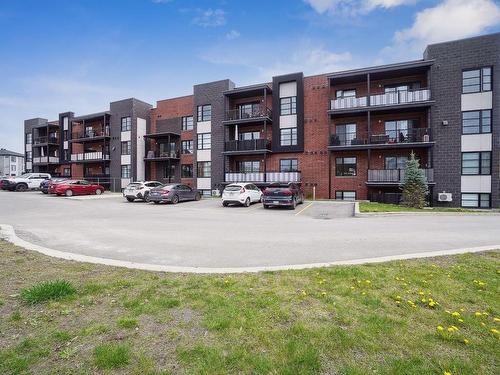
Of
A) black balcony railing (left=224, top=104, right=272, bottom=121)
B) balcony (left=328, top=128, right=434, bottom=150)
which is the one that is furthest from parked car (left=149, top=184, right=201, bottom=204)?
balcony (left=328, top=128, right=434, bottom=150)

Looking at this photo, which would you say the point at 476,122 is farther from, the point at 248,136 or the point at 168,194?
the point at 168,194

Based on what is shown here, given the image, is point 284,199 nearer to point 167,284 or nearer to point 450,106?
point 167,284

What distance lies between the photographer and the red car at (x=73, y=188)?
26625 mm

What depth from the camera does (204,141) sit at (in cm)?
3186

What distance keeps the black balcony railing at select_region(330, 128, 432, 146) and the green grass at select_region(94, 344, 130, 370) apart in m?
23.4

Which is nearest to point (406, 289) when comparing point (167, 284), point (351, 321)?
point (351, 321)

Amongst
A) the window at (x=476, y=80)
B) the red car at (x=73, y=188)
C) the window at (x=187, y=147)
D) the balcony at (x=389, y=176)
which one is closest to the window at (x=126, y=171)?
the red car at (x=73, y=188)

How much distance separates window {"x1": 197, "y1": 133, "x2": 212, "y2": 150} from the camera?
31.6 metres

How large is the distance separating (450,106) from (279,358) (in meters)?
25.5

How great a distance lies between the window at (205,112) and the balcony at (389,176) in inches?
710

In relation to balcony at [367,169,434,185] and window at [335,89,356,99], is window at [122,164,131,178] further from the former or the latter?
balcony at [367,169,434,185]

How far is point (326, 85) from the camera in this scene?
26156 mm

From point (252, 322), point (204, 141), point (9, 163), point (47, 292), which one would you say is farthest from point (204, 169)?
point (9, 163)

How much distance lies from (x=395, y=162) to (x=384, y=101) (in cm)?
516
